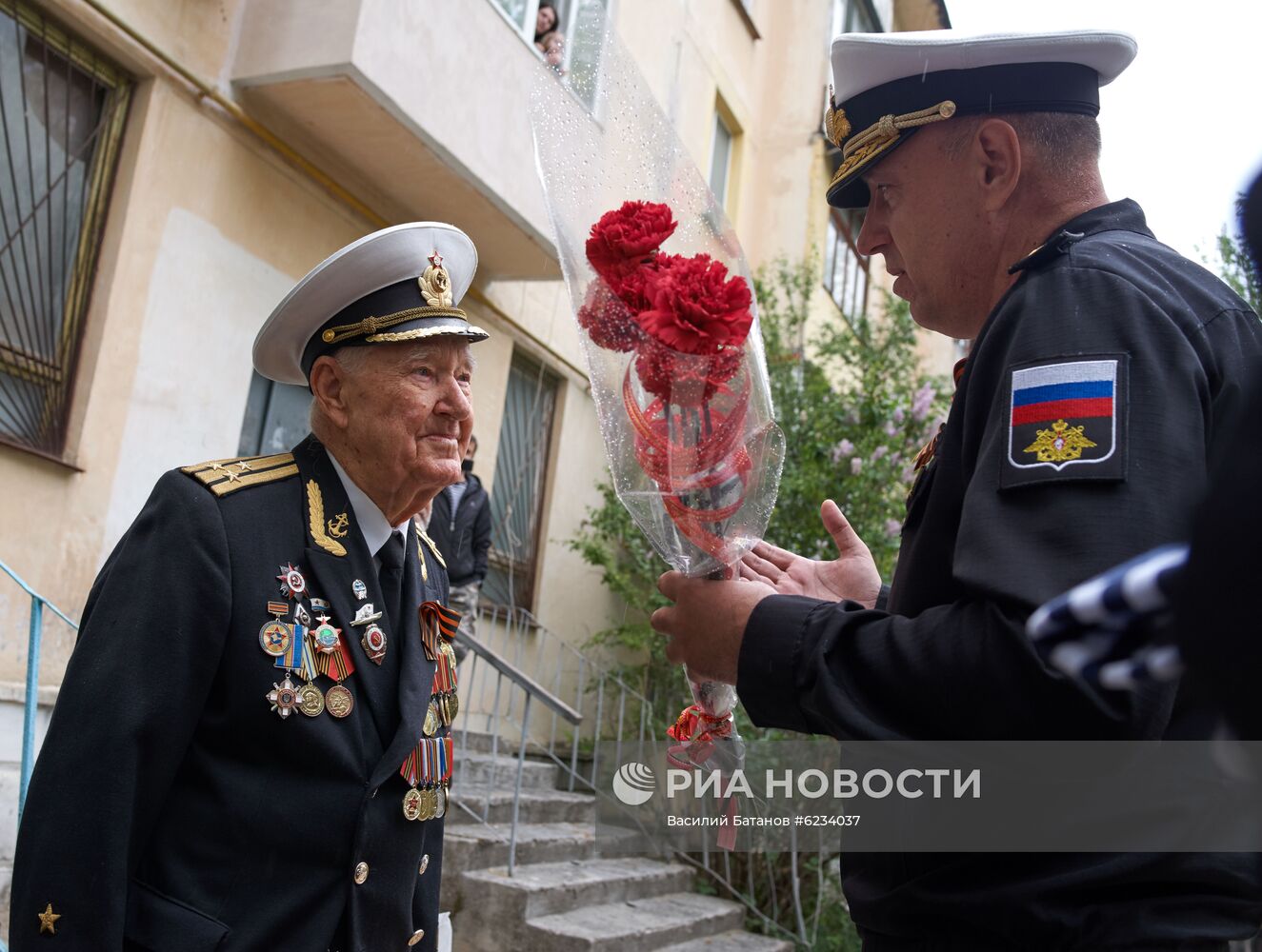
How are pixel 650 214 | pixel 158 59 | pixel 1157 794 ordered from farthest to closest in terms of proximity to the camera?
1. pixel 158 59
2. pixel 650 214
3. pixel 1157 794

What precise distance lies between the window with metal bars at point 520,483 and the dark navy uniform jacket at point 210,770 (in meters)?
6.78

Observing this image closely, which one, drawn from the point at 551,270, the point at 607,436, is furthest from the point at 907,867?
the point at 551,270

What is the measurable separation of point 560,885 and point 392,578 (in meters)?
4.22

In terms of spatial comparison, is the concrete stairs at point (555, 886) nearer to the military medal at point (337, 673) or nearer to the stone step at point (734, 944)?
the stone step at point (734, 944)

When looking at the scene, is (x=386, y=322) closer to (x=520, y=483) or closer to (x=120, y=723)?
(x=120, y=723)

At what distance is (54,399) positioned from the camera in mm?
5375

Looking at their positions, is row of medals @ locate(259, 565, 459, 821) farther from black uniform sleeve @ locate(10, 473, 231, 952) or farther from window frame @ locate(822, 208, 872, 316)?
window frame @ locate(822, 208, 872, 316)

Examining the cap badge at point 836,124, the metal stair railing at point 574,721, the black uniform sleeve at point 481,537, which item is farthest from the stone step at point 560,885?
the cap badge at point 836,124

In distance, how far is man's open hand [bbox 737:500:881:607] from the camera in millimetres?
2096

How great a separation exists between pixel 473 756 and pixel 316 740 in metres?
5.61

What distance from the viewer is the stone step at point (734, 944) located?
6287mm

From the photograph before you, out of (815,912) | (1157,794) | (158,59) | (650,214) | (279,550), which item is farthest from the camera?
(815,912)

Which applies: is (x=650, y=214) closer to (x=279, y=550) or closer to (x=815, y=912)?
(x=279, y=550)

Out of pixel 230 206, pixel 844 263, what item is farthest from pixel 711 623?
pixel 844 263
